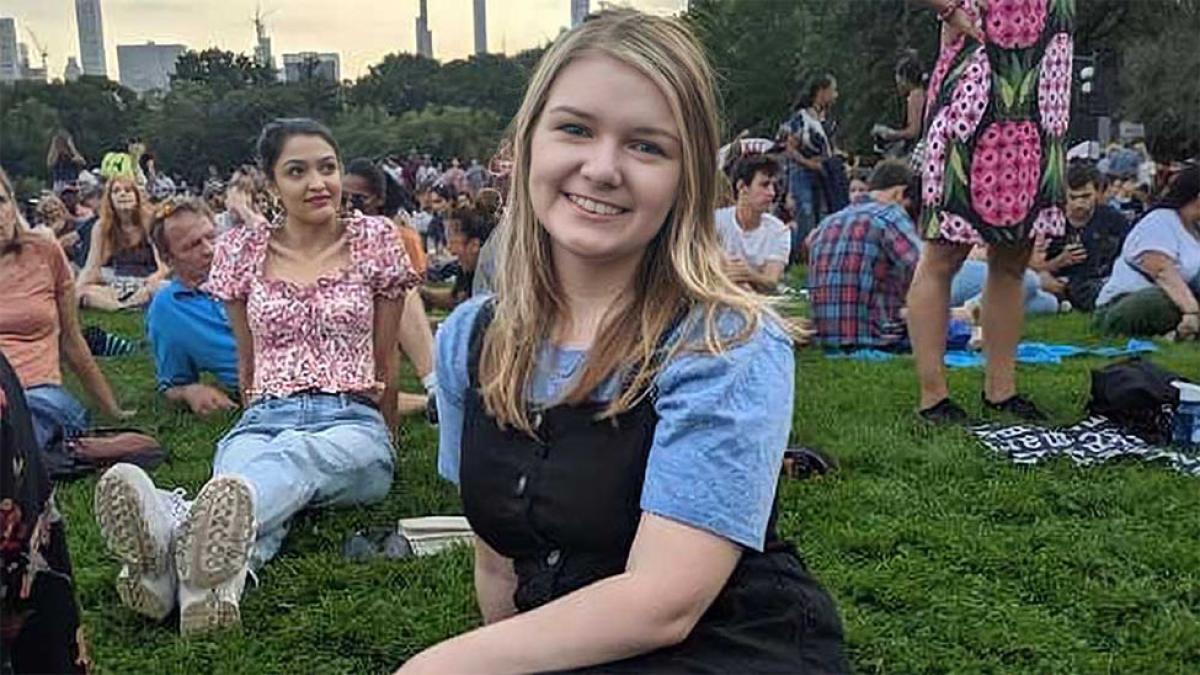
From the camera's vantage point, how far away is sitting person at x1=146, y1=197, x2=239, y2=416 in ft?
18.7

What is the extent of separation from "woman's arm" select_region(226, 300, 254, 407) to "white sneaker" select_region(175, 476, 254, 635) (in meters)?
1.26

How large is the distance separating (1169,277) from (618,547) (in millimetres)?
6534

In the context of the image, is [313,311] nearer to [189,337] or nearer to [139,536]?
[139,536]

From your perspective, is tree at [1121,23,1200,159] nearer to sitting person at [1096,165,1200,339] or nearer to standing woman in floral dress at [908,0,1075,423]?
sitting person at [1096,165,1200,339]

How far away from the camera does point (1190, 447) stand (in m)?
4.47

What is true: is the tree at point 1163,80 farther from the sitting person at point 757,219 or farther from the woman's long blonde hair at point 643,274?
the woman's long blonde hair at point 643,274

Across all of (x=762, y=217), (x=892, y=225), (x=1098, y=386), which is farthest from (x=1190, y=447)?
(x=762, y=217)

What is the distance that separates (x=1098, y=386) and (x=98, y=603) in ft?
11.6

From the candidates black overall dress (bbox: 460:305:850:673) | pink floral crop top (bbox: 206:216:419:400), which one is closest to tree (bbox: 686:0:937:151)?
pink floral crop top (bbox: 206:216:419:400)

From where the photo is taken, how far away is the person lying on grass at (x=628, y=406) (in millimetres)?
1678

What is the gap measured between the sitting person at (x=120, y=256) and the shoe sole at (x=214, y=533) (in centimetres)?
670

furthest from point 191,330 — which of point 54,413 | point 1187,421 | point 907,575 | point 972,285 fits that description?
point 972,285

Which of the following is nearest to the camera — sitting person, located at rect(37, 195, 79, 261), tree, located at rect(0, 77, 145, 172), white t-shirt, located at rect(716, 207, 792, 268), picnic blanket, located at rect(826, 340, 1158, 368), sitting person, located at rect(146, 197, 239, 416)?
sitting person, located at rect(146, 197, 239, 416)

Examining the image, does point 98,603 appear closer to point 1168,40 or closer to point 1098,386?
point 1098,386
